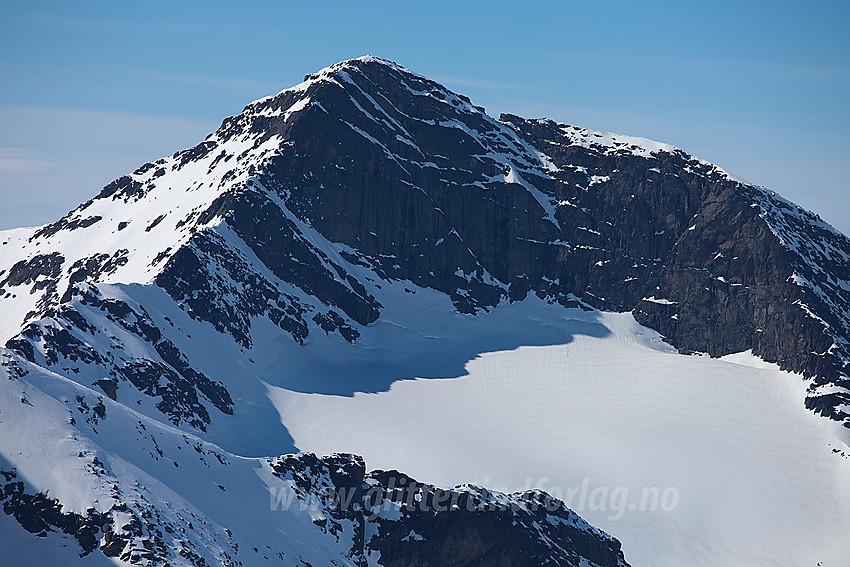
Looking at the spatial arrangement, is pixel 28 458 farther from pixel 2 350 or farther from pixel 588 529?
pixel 588 529

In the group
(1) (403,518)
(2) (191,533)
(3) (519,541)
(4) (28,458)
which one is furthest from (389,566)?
(4) (28,458)

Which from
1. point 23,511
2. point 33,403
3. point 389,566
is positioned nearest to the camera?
point 23,511

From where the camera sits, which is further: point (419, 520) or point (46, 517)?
point (419, 520)

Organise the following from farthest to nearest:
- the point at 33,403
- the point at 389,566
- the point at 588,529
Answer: the point at 588,529 → the point at 389,566 → the point at 33,403

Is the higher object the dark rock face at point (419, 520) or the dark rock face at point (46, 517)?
the dark rock face at point (419, 520)

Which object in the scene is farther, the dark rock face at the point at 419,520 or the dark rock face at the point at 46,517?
the dark rock face at the point at 419,520

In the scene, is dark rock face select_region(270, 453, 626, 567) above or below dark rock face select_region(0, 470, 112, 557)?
above

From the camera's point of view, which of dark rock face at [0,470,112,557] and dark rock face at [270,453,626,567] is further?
dark rock face at [270,453,626,567]

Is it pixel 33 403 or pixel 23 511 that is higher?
pixel 33 403
